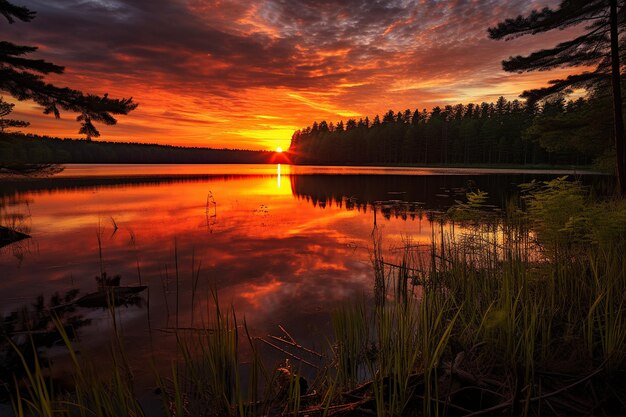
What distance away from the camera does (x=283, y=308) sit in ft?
23.2

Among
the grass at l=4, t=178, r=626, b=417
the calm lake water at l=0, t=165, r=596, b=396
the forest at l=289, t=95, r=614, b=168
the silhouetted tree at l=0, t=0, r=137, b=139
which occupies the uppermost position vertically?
the forest at l=289, t=95, r=614, b=168

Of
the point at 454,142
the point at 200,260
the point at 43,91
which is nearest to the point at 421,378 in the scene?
the point at 200,260

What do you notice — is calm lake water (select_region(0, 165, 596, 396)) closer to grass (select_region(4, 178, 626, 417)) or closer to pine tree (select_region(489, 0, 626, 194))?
grass (select_region(4, 178, 626, 417))

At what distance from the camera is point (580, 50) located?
1429 cm

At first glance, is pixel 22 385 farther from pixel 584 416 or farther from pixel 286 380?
pixel 584 416

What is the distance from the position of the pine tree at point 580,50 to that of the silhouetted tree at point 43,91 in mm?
15778

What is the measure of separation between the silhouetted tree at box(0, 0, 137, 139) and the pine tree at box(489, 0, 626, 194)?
1578cm

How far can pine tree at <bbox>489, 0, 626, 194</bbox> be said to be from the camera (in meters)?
13.1

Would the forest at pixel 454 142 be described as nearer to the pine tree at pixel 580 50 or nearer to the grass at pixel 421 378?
the pine tree at pixel 580 50

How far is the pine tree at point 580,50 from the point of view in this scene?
13141 millimetres

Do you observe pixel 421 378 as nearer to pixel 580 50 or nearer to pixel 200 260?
pixel 200 260

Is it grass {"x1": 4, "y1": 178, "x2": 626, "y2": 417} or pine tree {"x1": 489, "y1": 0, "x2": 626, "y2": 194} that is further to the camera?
pine tree {"x1": 489, "y1": 0, "x2": 626, "y2": 194}

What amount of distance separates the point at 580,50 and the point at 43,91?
21.0 metres

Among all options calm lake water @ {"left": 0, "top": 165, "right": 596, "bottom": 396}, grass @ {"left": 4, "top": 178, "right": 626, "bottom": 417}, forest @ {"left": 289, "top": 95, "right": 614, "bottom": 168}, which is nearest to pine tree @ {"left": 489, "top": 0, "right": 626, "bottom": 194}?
calm lake water @ {"left": 0, "top": 165, "right": 596, "bottom": 396}
